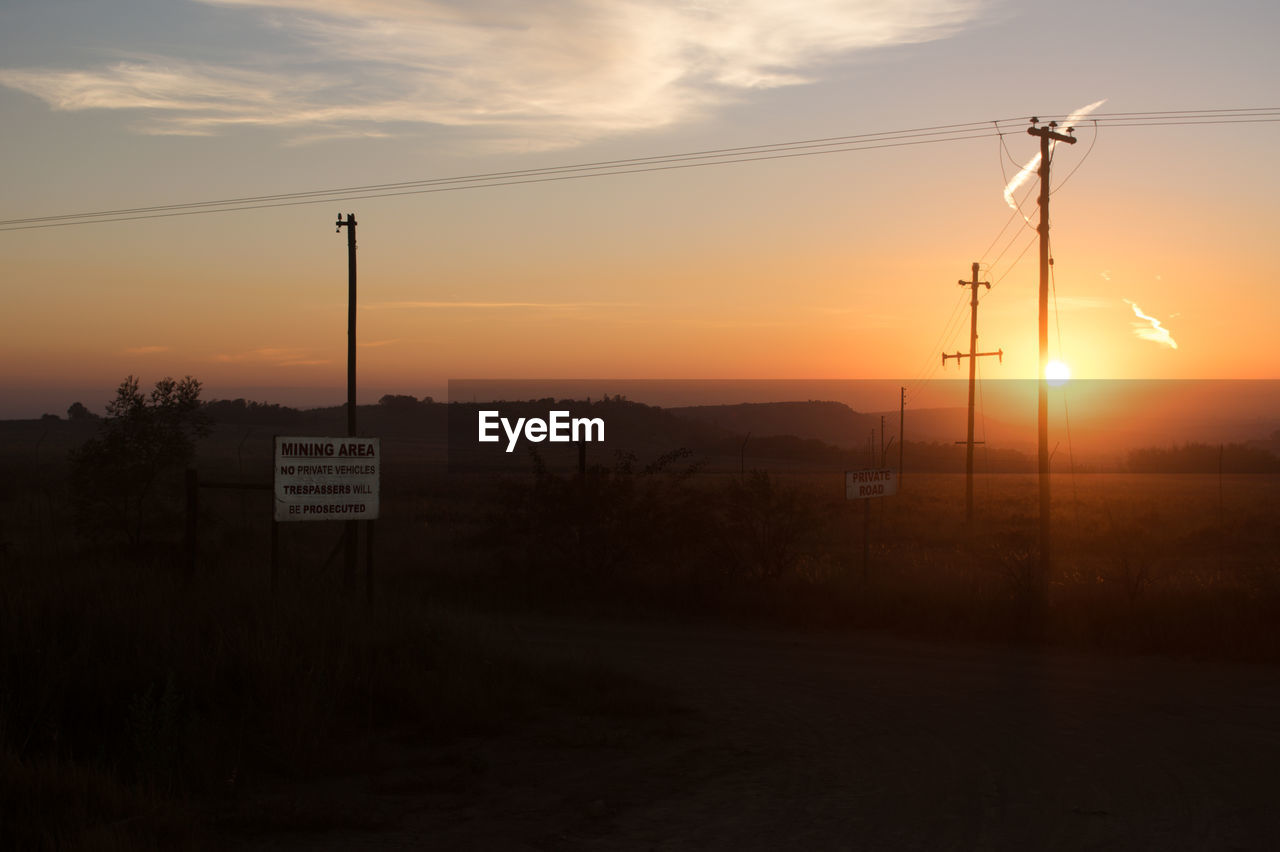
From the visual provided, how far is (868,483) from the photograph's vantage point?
1942 cm

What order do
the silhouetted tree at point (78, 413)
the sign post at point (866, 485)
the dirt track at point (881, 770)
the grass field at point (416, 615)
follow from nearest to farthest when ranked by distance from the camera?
the dirt track at point (881, 770) → the grass field at point (416, 615) → the sign post at point (866, 485) → the silhouetted tree at point (78, 413)

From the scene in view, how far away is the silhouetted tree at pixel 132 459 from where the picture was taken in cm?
2247

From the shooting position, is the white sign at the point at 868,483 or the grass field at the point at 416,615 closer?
the grass field at the point at 416,615

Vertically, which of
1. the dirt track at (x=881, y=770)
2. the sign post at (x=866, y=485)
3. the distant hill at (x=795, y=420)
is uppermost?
the distant hill at (x=795, y=420)

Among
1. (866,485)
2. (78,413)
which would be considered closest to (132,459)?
(866,485)

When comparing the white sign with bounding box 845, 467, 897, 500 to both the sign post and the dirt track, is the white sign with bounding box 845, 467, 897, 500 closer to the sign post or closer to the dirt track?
the sign post

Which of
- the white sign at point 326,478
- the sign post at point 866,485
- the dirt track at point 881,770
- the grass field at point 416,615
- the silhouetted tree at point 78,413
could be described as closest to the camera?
the dirt track at point 881,770

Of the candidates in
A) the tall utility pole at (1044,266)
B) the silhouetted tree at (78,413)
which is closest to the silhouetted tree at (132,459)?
the tall utility pole at (1044,266)

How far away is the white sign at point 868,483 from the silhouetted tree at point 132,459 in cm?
1403

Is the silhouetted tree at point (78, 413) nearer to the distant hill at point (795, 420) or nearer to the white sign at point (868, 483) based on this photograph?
the distant hill at point (795, 420)

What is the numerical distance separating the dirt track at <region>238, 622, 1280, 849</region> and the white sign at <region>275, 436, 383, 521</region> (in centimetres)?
381

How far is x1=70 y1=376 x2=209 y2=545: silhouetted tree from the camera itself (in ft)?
73.7

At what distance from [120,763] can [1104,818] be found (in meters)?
7.20

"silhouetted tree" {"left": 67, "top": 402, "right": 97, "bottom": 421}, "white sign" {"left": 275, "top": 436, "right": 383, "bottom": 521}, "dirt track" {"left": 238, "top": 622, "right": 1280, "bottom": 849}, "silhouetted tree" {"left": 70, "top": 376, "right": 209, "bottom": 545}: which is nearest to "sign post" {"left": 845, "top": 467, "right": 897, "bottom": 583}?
"dirt track" {"left": 238, "top": 622, "right": 1280, "bottom": 849}
